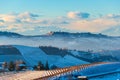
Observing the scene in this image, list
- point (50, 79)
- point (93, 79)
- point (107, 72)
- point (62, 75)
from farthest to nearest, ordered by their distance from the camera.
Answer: point (107, 72), point (93, 79), point (62, 75), point (50, 79)

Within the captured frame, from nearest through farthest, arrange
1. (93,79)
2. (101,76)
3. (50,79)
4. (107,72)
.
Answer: (50,79), (93,79), (101,76), (107,72)

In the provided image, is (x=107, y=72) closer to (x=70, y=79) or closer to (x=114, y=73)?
(x=114, y=73)

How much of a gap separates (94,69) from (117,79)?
1090 inches

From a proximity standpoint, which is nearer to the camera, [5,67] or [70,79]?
[70,79]

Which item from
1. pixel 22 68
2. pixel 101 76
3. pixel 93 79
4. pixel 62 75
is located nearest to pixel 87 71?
pixel 101 76

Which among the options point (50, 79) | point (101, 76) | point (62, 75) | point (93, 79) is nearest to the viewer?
point (50, 79)

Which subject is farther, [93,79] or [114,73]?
[114,73]

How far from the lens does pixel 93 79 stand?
10831cm

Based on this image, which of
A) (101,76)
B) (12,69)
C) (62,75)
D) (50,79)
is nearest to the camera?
(50,79)

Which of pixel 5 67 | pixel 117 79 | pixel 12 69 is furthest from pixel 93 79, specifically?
pixel 5 67

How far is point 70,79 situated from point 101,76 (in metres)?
25.0

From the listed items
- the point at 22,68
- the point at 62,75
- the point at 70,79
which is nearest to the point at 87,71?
the point at 62,75

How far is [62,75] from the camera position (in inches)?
3984

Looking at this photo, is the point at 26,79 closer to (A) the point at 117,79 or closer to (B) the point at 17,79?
(B) the point at 17,79
